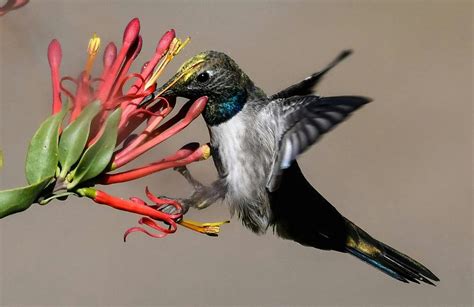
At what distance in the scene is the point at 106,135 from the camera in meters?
1.59

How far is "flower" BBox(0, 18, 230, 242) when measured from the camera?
1.52 meters

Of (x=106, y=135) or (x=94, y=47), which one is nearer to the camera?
(x=106, y=135)

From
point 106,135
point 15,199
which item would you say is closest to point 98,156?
point 106,135

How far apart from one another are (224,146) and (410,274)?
769 millimetres

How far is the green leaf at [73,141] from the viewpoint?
155 centimetres

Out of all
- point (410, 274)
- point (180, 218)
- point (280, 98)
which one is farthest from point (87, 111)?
point (410, 274)

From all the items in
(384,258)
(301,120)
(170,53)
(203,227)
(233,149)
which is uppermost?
(170,53)

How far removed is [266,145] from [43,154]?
0.87 meters

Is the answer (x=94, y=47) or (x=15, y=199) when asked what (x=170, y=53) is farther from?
(x=15, y=199)

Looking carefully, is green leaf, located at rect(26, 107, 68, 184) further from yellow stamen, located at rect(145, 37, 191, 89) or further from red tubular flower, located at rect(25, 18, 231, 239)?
yellow stamen, located at rect(145, 37, 191, 89)

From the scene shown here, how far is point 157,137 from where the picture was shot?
1810 mm

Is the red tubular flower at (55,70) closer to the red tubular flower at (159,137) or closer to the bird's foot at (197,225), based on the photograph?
the red tubular flower at (159,137)

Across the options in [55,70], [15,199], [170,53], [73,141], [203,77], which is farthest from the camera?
[203,77]

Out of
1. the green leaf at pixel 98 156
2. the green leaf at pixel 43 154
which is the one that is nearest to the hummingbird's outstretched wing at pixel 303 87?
the green leaf at pixel 98 156
